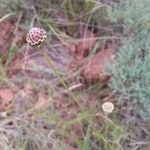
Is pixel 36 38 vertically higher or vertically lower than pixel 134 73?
higher

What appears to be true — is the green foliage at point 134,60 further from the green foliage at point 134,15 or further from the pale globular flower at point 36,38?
the pale globular flower at point 36,38

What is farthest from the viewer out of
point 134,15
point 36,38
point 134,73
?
point 134,15

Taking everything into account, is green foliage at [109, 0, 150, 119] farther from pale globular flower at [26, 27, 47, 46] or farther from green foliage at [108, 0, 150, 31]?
pale globular flower at [26, 27, 47, 46]

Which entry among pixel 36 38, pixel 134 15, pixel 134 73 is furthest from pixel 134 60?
pixel 36 38

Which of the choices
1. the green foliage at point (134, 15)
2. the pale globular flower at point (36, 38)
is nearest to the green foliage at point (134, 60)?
the green foliage at point (134, 15)

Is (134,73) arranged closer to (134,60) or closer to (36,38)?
(134,60)

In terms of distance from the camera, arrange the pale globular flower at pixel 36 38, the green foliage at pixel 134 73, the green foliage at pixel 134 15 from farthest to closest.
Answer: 1. the green foliage at pixel 134 15
2. the green foliage at pixel 134 73
3. the pale globular flower at pixel 36 38

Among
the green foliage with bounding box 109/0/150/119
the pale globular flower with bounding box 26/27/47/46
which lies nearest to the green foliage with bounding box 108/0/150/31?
the green foliage with bounding box 109/0/150/119

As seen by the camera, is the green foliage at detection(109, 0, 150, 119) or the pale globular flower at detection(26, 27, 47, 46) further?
the green foliage at detection(109, 0, 150, 119)

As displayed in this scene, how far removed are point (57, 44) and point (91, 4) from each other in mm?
223

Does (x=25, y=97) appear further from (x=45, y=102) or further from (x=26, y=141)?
(x=26, y=141)

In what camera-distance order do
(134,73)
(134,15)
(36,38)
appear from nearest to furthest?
(36,38)
(134,73)
(134,15)

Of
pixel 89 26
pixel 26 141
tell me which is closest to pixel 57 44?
pixel 89 26

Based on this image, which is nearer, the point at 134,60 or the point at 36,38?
the point at 36,38
